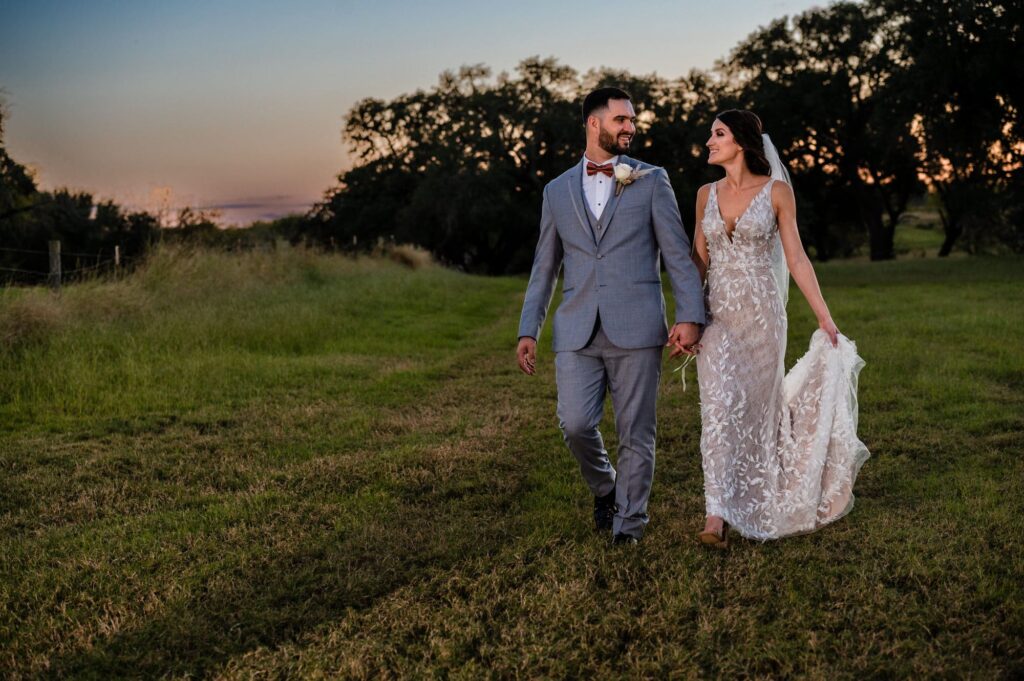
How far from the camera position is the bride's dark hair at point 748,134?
4684 millimetres

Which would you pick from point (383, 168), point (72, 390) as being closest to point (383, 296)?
point (72, 390)

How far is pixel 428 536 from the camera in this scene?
4863mm

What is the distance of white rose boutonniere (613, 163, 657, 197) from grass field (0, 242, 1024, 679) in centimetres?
→ 183

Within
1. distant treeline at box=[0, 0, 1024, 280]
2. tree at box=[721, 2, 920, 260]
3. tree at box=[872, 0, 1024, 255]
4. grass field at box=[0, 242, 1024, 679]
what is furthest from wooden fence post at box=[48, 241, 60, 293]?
tree at box=[721, 2, 920, 260]

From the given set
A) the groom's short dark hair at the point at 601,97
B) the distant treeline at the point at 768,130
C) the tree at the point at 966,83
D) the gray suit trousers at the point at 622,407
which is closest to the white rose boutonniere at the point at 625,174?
the groom's short dark hair at the point at 601,97

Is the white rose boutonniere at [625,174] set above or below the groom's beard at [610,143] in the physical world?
below

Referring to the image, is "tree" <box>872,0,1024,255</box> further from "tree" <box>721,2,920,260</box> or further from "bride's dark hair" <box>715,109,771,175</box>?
"bride's dark hair" <box>715,109,771,175</box>

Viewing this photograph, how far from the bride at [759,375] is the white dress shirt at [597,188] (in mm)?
647

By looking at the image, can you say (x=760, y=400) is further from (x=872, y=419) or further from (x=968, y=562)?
(x=872, y=419)

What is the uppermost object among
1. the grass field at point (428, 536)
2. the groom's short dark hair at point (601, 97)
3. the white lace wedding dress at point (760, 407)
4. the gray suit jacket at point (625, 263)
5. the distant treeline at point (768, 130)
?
the distant treeline at point (768, 130)

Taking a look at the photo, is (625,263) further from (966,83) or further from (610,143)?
(966,83)

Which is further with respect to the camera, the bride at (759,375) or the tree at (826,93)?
the tree at (826,93)

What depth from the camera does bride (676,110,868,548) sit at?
4.72 m

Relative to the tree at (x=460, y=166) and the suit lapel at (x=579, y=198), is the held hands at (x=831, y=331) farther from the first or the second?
the tree at (x=460, y=166)
